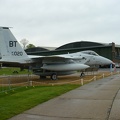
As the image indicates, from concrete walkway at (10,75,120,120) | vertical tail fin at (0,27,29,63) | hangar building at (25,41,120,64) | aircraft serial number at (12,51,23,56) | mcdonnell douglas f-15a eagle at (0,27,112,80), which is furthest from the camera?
hangar building at (25,41,120,64)

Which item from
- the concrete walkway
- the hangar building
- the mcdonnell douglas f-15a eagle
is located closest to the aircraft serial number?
the mcdonnell douglas f-15a eagle

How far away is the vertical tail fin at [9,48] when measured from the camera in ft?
74.0

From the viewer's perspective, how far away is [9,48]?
23.0m

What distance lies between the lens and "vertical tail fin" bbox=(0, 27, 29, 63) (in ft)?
74.0

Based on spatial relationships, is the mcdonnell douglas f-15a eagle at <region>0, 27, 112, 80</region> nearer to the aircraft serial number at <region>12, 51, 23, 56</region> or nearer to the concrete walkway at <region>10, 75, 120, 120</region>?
the aircraft serial number at <region>12, 51, 23, 56</region>

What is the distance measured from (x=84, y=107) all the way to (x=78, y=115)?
133 cm

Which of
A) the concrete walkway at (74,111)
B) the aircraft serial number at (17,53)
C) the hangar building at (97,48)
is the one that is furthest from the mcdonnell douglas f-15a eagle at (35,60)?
the hangar building at (97,48)

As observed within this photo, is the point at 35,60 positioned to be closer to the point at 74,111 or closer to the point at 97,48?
the point at 74,111

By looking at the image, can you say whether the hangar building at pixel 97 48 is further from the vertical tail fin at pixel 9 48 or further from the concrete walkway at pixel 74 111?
the concrete walkway at pixel 74 111

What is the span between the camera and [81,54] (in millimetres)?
28172

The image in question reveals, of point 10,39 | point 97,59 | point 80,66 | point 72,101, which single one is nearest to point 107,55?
point 97,59

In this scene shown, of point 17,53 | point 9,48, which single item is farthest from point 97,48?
point 9,48

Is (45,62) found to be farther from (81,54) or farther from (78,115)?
(78,115)

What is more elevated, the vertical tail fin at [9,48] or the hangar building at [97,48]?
the hangar building at [97,48]
